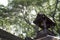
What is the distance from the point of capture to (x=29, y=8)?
63.5 ft

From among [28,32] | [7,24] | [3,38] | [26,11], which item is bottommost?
[3,38]

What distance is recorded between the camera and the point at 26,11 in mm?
19344

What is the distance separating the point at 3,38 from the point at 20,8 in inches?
458

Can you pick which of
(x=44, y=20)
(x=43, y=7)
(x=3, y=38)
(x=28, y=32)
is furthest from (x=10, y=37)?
(x=43, y=7)

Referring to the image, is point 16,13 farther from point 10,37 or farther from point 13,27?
point 10,37

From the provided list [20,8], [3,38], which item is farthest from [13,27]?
[3,38]

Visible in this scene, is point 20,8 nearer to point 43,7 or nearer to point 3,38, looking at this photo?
point 43,7

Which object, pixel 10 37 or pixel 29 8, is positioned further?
pixel 29 8

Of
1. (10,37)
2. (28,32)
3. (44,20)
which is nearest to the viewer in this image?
(44,20)

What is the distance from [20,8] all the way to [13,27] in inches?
88.6

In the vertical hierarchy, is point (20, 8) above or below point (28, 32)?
above

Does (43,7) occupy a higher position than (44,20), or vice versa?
(43,7)

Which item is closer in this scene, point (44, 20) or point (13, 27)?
Result: point (44, 20)

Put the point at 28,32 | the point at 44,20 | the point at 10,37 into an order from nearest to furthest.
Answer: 1. the point at 44,20
2. the point at 10,37
3. the point at 28,32
